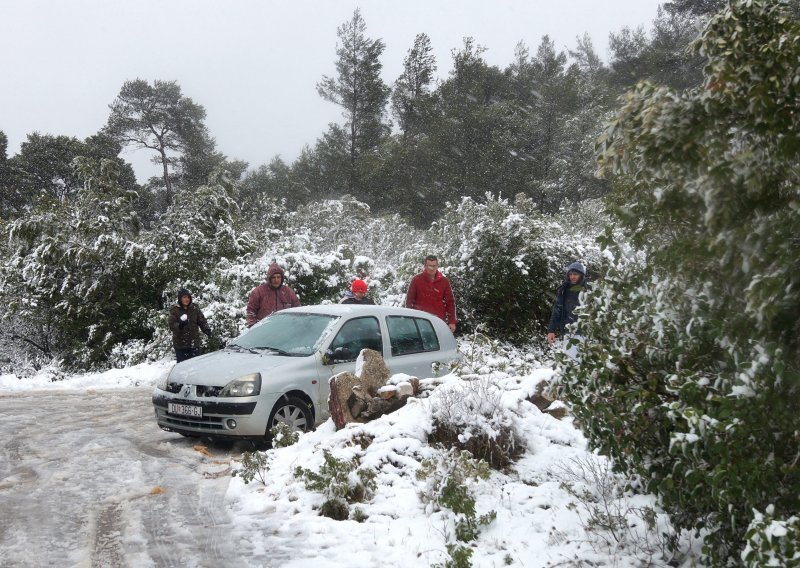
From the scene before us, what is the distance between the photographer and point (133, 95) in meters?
44.5

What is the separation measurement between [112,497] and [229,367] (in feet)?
6.89

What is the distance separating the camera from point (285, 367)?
24.4 ft

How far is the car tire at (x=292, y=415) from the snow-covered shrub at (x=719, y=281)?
4346mm

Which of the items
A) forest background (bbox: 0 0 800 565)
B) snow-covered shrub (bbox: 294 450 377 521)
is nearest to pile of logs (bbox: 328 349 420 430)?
snow-covered shrub (bbox: 294 450 377 521)

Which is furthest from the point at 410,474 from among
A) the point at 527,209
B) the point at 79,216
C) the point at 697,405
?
the point at 79,216

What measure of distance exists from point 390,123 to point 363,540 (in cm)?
4471

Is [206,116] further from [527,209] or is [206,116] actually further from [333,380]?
[333,380]

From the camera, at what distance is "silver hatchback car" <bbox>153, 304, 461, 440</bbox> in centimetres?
715

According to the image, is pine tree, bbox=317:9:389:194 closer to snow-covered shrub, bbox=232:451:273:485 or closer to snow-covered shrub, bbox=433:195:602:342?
snow-covered shrub, bbox=433:195:602:342

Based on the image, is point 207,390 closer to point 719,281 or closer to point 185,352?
point 185,352

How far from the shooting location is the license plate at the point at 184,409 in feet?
23.8

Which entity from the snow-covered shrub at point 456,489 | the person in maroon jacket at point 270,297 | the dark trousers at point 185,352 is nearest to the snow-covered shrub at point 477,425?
the snow-covered shrub at point 456,489

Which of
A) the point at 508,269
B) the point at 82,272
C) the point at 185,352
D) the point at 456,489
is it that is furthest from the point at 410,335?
the point at 82,272

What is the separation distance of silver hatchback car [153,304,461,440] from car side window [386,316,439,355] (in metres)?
0.01
